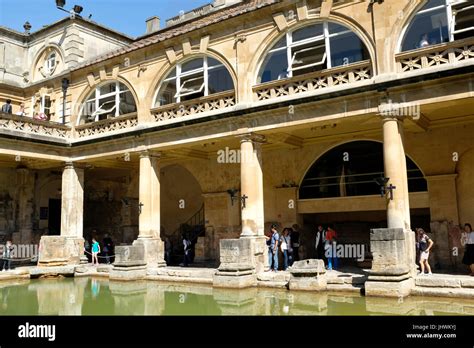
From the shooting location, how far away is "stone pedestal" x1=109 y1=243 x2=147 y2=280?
1541cm

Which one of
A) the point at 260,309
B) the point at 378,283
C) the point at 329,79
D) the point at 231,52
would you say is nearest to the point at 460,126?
the point at 329,79

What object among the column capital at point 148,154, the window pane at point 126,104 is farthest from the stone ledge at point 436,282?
the window pane at point 126,104

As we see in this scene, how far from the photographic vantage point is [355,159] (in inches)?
669

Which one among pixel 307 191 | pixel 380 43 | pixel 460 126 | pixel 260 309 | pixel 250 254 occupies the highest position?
pixel 380 43

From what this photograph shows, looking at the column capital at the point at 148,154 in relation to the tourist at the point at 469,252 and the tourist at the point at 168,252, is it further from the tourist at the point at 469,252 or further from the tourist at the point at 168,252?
the tourist at the point at 469,252

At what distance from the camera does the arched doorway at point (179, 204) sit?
22.7 meters

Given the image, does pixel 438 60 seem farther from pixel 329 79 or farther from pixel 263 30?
pixel 263 30

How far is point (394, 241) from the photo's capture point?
11055mm

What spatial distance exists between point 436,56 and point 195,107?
315 inches

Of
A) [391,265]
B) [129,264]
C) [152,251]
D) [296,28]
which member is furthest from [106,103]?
[391,265]

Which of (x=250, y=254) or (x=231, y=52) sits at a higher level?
(x=231, y=52)

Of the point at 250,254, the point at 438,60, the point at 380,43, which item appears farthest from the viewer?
the point at 250,254

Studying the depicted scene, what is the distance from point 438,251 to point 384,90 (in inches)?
235

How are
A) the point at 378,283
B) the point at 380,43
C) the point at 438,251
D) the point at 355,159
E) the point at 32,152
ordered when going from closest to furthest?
the point at 378,283, the point at 380,43, the point at 438,251, the point at 355,159, the point at 32,152
